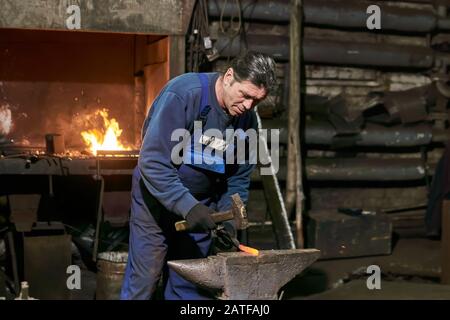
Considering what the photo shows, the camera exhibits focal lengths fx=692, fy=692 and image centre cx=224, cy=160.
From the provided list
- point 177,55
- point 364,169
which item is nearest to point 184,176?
point 177,55

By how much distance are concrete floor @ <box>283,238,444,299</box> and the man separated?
5.62 feet

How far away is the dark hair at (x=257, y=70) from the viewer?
4332mm

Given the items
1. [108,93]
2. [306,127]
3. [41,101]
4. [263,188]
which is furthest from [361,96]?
[41,101]

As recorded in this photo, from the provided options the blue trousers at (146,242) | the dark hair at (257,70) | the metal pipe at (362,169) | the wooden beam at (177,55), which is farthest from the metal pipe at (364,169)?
the dark hair at (257,70)

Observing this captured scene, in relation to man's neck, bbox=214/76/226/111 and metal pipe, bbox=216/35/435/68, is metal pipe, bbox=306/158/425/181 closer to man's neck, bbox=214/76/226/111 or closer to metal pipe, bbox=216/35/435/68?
metal pipe, bbox=216/35/435/68

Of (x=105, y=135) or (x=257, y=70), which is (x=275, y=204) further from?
(x=257, y=70)

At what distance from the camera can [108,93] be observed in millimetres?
8164

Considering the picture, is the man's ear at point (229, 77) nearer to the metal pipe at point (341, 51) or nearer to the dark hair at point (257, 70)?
the dark hair at point (257, 70)

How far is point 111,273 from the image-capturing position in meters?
6.38

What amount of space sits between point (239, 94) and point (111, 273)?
2.67 meters

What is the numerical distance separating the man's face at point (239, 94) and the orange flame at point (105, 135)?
3547 mm

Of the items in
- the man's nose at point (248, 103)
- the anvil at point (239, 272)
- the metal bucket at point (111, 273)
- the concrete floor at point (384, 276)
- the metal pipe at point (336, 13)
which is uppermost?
the metal pipe at point (336, 13)

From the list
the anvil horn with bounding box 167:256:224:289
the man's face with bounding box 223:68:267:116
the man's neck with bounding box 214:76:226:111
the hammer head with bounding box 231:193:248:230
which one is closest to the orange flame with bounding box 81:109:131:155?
the man's neck with bounding box 214:76:226:111

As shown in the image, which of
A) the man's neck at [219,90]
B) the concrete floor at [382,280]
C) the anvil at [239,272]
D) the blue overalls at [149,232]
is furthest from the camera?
the concrete floor at [382,280]
